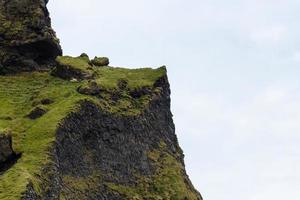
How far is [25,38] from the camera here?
111 metres

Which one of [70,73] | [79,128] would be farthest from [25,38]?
[79,128]

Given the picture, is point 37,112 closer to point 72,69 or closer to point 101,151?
point 101,151

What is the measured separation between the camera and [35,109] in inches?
3447

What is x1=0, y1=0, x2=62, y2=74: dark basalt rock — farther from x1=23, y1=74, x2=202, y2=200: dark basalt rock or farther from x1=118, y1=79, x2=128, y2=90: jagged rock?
x1=23, y1=74, x2=202, y2=200: dark basalt rock

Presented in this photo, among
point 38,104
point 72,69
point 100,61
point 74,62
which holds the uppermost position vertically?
point 100,61

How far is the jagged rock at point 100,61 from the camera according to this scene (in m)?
110

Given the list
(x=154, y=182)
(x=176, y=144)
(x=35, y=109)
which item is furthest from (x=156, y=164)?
(x=35, y=109)

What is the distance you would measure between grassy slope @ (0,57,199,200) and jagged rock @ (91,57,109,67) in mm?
3333

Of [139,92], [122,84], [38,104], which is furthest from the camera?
[139,92]

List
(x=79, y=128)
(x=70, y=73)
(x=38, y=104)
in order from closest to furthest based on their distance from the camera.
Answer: (x=79, y=128), (x=38, y=104), (x=70, y=73)

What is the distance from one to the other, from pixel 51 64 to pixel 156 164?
2851 centimetres

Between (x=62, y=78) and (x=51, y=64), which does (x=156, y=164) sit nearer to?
(x=62, y=78)

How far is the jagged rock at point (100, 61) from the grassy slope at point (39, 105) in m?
3.33

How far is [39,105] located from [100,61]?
2306 centimetres
